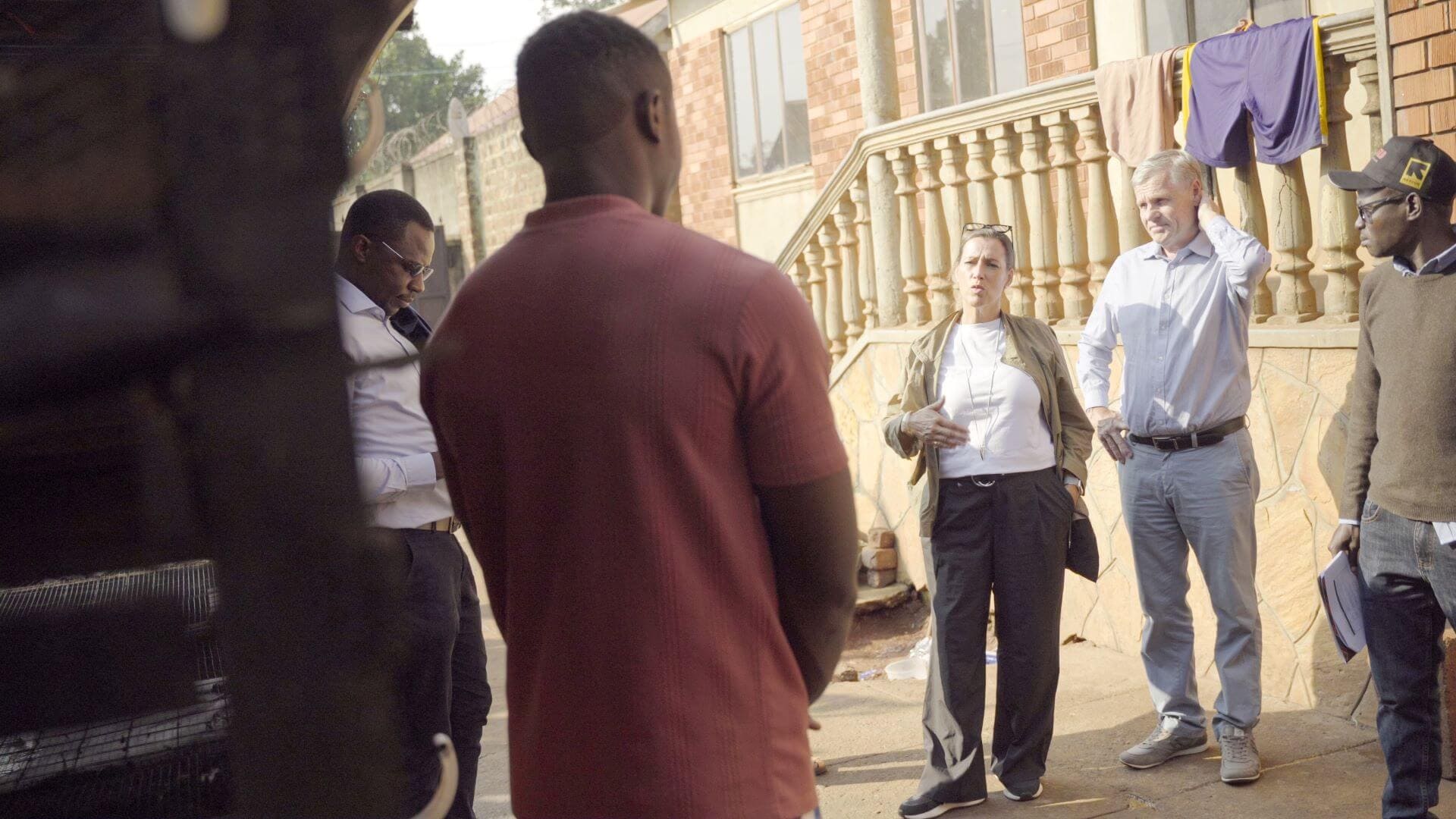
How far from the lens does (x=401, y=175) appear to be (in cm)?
1845

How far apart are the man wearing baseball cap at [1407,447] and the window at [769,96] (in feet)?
30.9

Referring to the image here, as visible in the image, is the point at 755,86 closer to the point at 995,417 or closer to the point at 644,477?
the point at 995,417

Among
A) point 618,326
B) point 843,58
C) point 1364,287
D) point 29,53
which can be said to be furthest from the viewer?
→ point 843,58

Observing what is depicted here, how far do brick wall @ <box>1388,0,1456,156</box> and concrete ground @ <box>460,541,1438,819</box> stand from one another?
2277 mm

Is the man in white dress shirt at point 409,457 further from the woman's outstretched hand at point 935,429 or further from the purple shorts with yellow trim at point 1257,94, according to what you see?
the purple shorts with yellow trim at point 1257,94

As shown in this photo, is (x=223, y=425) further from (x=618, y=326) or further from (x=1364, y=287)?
(x=1364, y=287)

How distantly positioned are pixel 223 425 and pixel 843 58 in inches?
473

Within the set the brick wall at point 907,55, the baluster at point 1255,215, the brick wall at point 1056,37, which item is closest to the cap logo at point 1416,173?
the baluster at point 1255,215

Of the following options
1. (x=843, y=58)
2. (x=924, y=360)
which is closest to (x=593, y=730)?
(x=924, y=360)

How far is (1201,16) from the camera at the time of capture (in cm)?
854

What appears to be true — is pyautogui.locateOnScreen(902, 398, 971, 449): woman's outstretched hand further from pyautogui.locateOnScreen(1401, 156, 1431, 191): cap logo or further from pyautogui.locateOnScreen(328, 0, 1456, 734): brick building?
pyautogui.locateOnScreen(1401, 156, 1431, 191): cap logo

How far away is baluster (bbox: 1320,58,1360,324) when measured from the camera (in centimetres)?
515

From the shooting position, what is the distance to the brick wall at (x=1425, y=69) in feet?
15.4

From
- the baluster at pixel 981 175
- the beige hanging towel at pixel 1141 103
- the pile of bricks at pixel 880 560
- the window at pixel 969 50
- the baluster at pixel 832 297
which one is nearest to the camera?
the beige hanging towel at pixel 1141 103
